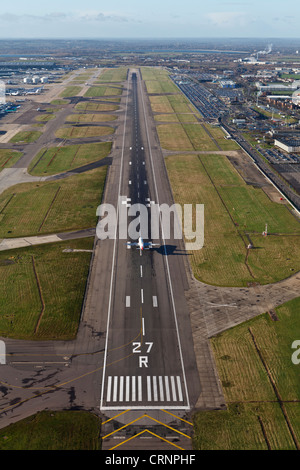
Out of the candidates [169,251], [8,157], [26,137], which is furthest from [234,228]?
[26,137]

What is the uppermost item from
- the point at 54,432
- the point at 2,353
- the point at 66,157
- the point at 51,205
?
the point at 66,157

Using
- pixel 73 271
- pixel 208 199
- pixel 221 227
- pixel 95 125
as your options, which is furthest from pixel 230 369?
pixel 95 125

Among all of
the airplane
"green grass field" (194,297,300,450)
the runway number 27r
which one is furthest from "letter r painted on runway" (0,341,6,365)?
the airplane

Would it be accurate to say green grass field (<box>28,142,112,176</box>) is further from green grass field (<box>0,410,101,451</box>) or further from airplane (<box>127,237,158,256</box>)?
green grass field (<box>0,410,101,451</box>)

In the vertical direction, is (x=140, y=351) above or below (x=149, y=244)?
below

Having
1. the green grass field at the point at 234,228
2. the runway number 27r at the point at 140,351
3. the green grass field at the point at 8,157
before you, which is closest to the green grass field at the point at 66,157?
the green grass field at the point at 8,157

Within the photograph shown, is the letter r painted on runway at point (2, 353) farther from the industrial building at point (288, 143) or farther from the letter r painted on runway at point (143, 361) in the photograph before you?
the industrial building at point (288, 143)

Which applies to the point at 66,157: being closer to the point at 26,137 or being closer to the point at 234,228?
the point at 26,137
